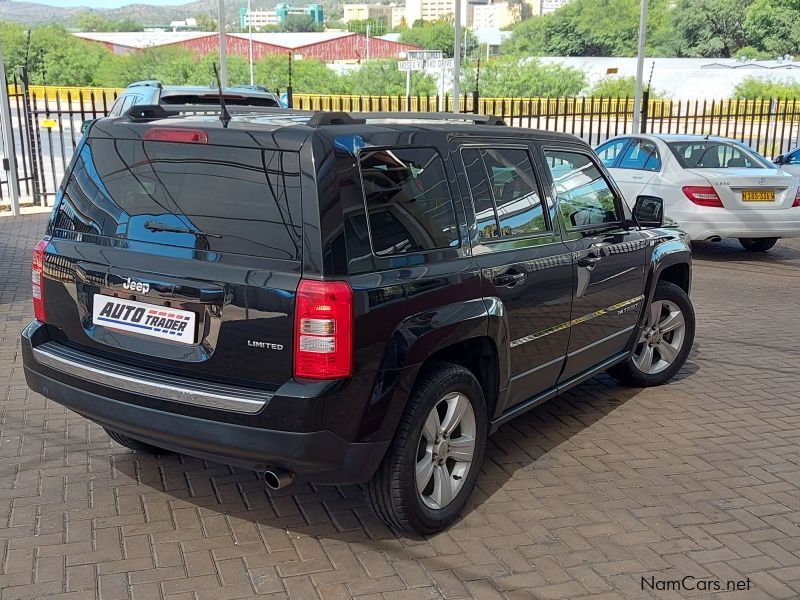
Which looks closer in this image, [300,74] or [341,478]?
[341,478]

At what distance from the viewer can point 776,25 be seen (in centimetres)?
8106

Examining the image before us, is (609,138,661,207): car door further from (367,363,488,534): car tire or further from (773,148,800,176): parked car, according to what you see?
(367,363,488,534): car tire

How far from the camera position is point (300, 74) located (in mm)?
56062

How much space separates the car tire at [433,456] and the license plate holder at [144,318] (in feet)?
3.25

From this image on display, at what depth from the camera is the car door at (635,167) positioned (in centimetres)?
1145

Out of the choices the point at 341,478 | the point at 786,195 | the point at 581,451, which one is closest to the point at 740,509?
the point at 581,451

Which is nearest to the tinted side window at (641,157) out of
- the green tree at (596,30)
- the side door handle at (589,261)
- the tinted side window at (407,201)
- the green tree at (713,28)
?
the side door handle at (589,261)

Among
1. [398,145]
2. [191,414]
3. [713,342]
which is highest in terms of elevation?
[398,145]

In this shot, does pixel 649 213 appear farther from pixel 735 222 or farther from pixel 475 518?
pixel 735 222

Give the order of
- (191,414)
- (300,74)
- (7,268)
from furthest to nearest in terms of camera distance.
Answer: (300,74) < (7,268) < (191,414)

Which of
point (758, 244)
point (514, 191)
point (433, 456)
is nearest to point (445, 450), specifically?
point (433, 456)

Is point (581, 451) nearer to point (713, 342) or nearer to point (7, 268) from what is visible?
point (713, 342)

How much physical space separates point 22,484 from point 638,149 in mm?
9685

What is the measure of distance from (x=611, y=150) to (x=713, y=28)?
84070 millimetres
